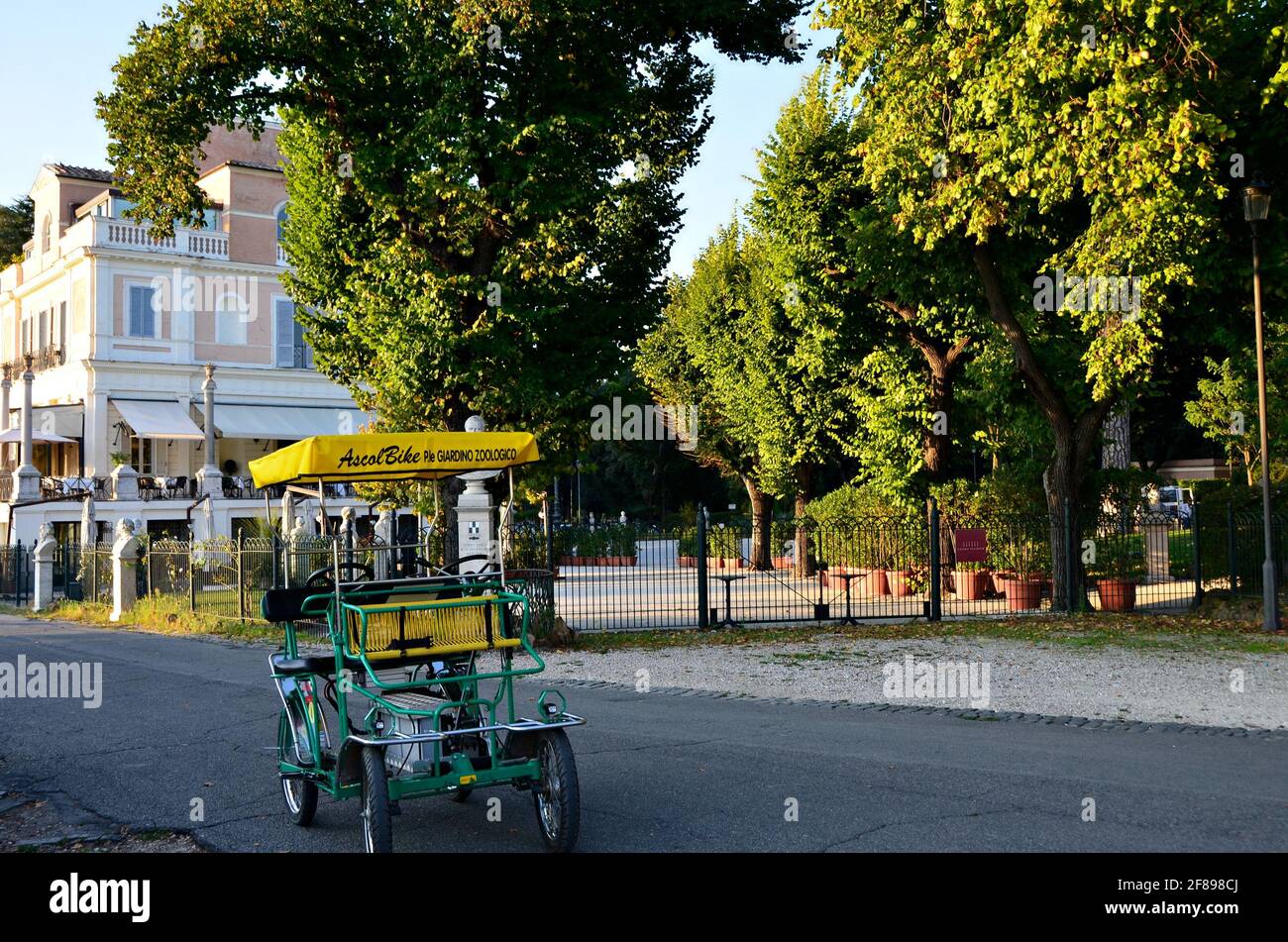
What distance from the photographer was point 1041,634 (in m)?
17.3

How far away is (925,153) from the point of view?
55.3 ft

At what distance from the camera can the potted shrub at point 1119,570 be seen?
2091 centimetres

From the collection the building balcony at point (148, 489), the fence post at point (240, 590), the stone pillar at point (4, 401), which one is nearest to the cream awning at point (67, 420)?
the stone pillar at point (4, 401)

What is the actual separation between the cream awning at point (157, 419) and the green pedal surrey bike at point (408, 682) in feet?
112

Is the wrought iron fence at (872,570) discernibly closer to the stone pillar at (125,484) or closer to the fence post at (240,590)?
the fence post at (240,590)

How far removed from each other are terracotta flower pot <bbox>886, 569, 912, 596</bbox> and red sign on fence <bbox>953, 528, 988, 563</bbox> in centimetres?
322

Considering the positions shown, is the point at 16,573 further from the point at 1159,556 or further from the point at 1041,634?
the point at 1159,556

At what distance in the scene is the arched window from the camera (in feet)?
143

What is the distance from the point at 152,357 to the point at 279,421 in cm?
511

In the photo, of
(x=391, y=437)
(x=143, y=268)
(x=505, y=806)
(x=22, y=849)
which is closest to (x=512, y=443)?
(x=391, y=437)

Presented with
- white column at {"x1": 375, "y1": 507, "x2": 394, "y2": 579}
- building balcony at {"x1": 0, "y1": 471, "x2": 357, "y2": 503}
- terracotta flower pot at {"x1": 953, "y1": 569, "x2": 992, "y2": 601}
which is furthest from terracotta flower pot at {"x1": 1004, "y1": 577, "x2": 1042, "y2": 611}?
building balcony at {"x1": 0, "y1": 471, "x2": 357, "y2": 503}

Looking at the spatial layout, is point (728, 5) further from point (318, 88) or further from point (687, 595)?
point (687, 595)

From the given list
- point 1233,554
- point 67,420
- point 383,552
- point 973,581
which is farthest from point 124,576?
point 1233,554
